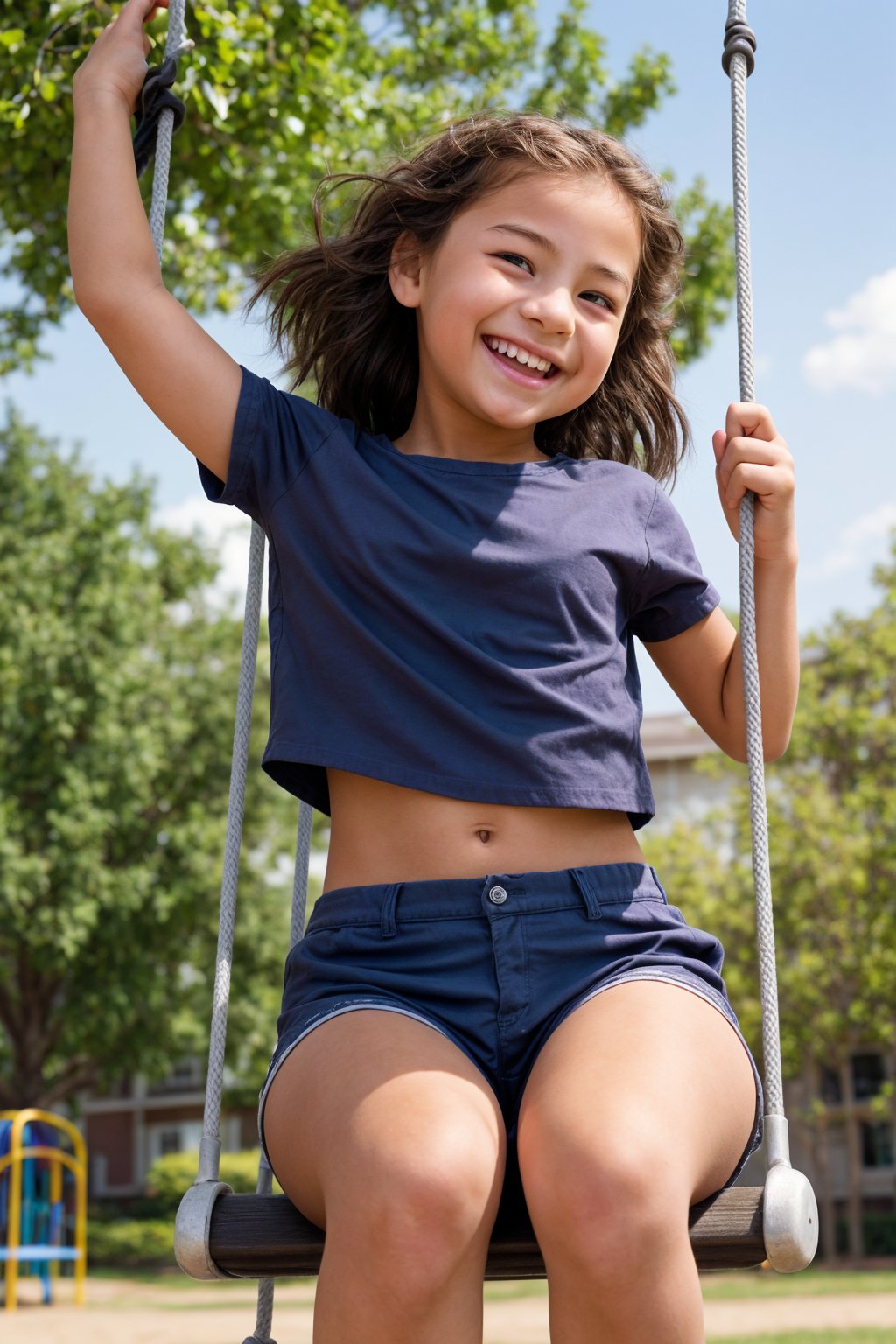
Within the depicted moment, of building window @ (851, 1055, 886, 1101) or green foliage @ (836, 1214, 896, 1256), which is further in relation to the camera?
building window @ (851, 1055, 886, 1101)

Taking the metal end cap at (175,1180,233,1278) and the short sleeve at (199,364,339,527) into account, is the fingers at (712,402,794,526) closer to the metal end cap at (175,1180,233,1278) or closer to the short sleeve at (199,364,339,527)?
the short sleeve at (199,364,339,527)

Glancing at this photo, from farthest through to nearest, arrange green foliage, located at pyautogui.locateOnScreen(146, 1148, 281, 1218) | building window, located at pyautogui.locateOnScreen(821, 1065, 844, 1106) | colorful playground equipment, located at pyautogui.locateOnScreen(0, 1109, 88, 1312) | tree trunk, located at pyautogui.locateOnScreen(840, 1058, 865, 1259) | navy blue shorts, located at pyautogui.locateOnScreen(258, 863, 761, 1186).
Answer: building window, located at pyautogui.locateOnScreen(821, 1065, 844, 1106)
green foliage, located at pyautogui.locateOnScreen(146, 1148, 281, 1218)
tree trunk, located at pyautogui.locateOnScreen(840, 1058, 865, 1259)
colorful playground equipment, located at pyautogui.locateOnScreen(0, 1109, 88, 1312)
navy blue shorts, located at pyautogui.locateOnScreen(258, 863, 761, 1186)

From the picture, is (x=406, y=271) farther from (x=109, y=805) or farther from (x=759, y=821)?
(x=109, y=805)

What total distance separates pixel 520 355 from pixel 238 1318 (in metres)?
13.8

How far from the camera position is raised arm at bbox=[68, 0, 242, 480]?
6.89 feet

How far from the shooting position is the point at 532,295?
214 cm

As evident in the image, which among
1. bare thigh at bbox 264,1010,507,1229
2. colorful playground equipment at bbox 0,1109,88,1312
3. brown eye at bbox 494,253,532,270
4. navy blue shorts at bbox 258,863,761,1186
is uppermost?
brown eye at bbox 494,253,532,270

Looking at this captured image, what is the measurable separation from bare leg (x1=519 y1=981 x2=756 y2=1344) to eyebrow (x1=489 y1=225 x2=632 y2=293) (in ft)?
3.60

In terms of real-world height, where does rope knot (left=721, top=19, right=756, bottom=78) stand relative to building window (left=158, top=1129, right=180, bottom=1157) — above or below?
above

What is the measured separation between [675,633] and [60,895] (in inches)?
648

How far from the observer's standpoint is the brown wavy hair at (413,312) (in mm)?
2322

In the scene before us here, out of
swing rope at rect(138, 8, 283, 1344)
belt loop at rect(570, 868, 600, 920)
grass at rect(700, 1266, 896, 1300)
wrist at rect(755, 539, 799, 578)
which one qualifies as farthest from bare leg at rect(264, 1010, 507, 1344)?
grass at rect(700, 1266, 896, 1300)

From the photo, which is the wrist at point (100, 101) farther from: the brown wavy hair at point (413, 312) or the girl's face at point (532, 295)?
the girl's face at point (532, 295)

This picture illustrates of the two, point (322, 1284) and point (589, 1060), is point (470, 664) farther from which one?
point (322, 1284)
